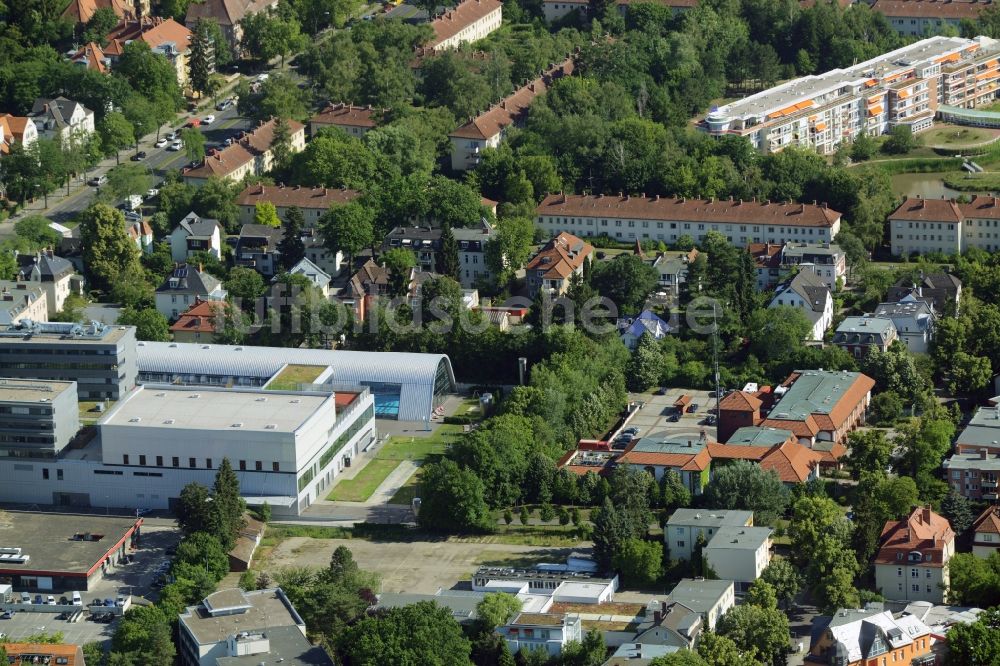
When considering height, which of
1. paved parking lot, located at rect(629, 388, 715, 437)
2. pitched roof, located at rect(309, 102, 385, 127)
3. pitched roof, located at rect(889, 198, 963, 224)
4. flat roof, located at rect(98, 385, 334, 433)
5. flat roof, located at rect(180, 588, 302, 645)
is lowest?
flat roof, located at rect(180, 588, 302, 645)

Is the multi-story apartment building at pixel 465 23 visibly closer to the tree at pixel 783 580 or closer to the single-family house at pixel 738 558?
the single-family house at pixel 738 558

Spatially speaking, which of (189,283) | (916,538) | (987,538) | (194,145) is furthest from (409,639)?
(194,145)

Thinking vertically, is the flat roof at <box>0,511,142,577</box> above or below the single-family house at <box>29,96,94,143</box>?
below

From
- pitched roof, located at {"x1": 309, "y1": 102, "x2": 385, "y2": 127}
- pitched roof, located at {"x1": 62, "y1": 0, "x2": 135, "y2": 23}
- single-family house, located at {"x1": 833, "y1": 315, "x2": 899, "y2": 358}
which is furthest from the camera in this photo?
pitched roof, located at {"x1": 62, "y1": 0, "x2": 135, "y2": 23}

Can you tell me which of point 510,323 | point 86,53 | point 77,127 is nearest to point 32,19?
point 86,53

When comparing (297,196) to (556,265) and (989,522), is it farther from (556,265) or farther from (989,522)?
(989,522)

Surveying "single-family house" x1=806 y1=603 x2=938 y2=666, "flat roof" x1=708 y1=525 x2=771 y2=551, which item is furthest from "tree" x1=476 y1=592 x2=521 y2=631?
"single-family house" x1=806 y1=603 x2=938 y2=666

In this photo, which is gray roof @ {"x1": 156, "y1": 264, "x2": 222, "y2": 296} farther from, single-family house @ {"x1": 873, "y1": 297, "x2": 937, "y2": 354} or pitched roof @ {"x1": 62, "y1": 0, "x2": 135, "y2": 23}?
pitched roof @ {"x1": 62, "y1": 0, "x2": 135, "y2": 23}
